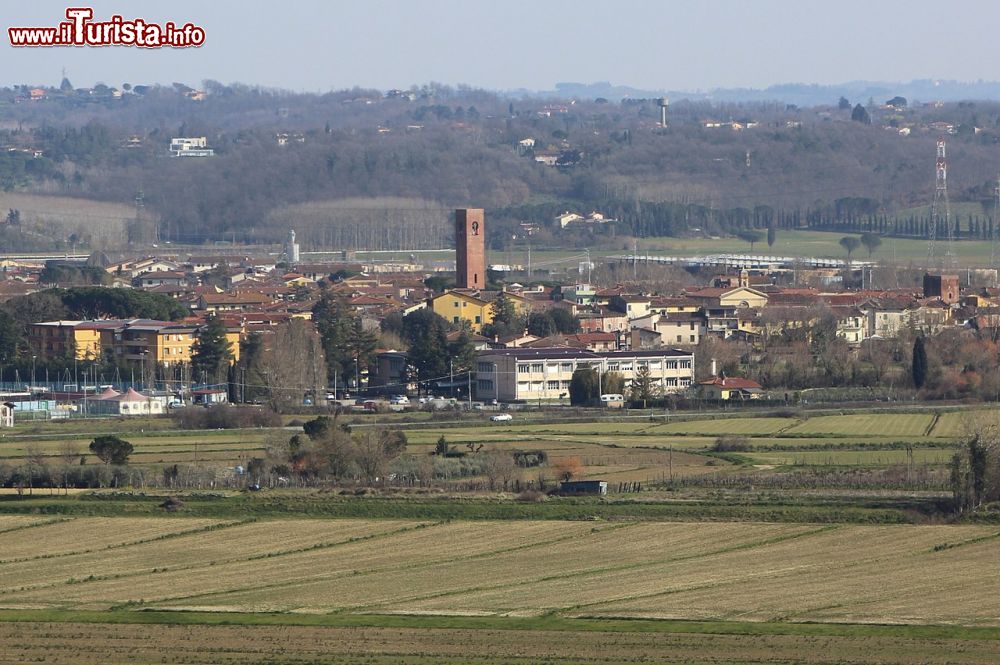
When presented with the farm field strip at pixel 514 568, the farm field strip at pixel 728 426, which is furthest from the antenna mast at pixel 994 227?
the farm field strip at pixel 514 568

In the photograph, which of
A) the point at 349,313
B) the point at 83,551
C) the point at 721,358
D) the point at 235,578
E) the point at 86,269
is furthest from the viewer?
the point at 86,269

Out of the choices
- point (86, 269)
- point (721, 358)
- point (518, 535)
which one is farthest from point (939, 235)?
point (518, 535)

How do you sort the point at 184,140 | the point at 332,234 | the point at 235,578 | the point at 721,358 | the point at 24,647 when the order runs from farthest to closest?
the point at 184,140
the point at 332,234
the point at 721,358
the point at 235,578
the point at 24,647

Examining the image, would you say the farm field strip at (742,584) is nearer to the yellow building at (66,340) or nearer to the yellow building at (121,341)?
the yellow building at (121,341)

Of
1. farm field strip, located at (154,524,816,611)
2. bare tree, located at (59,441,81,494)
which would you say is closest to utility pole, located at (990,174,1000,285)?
bare tree, located at (59,441,81,494)

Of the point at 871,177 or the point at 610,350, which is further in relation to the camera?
the point at 871,177

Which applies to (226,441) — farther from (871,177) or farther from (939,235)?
(871,177)
